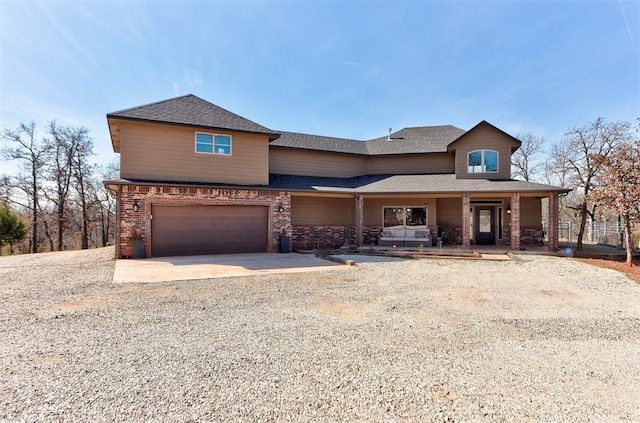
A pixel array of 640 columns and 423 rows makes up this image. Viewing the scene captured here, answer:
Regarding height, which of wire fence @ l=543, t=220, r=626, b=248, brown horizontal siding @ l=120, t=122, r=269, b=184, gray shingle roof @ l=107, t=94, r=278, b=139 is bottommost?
wire fence @ l=543, t=220, r=626, b=248

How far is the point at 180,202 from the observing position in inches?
462

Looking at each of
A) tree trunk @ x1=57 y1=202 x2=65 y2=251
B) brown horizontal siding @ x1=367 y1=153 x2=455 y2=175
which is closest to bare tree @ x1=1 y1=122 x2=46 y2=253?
tree trunk @ x1=57 y1=202 x2=65 y2=251

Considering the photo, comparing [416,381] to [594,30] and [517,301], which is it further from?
[594,30]

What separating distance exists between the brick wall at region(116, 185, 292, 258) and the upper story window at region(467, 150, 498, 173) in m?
9.66

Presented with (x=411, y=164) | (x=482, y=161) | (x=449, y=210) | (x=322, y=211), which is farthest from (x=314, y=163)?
(x=482, y=161)

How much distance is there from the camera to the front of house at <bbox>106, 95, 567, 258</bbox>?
1169cm

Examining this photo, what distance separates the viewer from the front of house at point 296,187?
11688 mm

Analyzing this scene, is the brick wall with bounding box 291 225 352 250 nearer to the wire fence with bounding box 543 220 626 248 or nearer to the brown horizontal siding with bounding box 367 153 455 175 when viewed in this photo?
the brown horizontal siding with bounding box 367 153 455 175

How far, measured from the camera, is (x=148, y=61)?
482 inches

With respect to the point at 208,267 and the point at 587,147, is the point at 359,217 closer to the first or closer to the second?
the point at 208,267

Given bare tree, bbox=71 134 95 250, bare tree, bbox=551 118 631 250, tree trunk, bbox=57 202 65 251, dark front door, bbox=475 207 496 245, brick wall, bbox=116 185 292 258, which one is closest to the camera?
brick wall, bbox=116 185 292 258

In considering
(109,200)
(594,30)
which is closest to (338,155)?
(594,30)

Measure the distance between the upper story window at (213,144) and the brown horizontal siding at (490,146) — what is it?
11.7 m

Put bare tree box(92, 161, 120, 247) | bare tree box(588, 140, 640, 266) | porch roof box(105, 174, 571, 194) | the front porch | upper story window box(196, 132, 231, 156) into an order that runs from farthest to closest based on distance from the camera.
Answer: bare tree box(92, 161, 120, 247), the front porch, upper story window box(196, 132, 231, 156), porch roof box(105, 174, 571, 194), bare tree box(588, 140, 640, 266)
